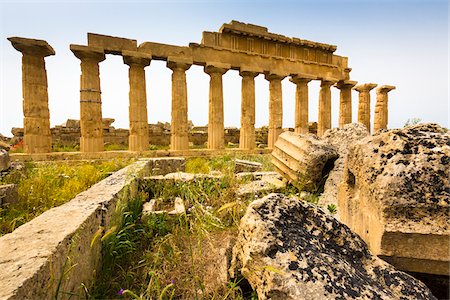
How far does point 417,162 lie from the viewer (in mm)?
1705

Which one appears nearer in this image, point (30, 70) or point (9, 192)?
point (9, 192)

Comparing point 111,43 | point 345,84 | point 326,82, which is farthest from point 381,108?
point 111,43

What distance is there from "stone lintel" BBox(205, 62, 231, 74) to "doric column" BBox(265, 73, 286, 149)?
260 cm

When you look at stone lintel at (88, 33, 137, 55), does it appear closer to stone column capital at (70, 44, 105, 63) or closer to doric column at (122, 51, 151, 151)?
stone column capital at (70, 44, 105, 63)

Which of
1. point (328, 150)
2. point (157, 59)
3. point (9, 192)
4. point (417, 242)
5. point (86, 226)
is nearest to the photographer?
point (417, 242)

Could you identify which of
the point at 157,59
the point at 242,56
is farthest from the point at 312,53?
the point at 157,59

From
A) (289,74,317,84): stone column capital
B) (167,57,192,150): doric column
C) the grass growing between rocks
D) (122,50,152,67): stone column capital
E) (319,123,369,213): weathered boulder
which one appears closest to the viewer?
the grass growing between rocks

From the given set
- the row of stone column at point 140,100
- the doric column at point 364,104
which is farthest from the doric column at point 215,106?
the doric column at point 364,104

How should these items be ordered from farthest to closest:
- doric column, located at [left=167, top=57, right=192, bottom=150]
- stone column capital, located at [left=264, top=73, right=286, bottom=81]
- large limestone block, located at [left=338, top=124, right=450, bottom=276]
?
1. stone column capital, located at [left=264, top=73, right=286, bottom=81]
2. doric column, located at [left=167, top=57, right=192, bottom=150]
3. large limestone block, located at [left=338, top=124, right=450, bottom=276]

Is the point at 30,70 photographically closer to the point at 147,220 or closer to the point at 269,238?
the point at 147,220

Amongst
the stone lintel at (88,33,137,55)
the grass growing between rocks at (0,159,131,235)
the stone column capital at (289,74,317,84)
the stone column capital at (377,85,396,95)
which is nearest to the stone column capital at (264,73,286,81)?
the stone column capital at (289,74,317,84)

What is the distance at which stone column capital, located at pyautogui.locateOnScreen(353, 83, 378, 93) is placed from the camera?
14.8 metres

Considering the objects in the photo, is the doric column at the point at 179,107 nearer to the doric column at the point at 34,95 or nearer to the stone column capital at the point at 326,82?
the doric column at the point at 34,95

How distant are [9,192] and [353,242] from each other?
15.3 ft
